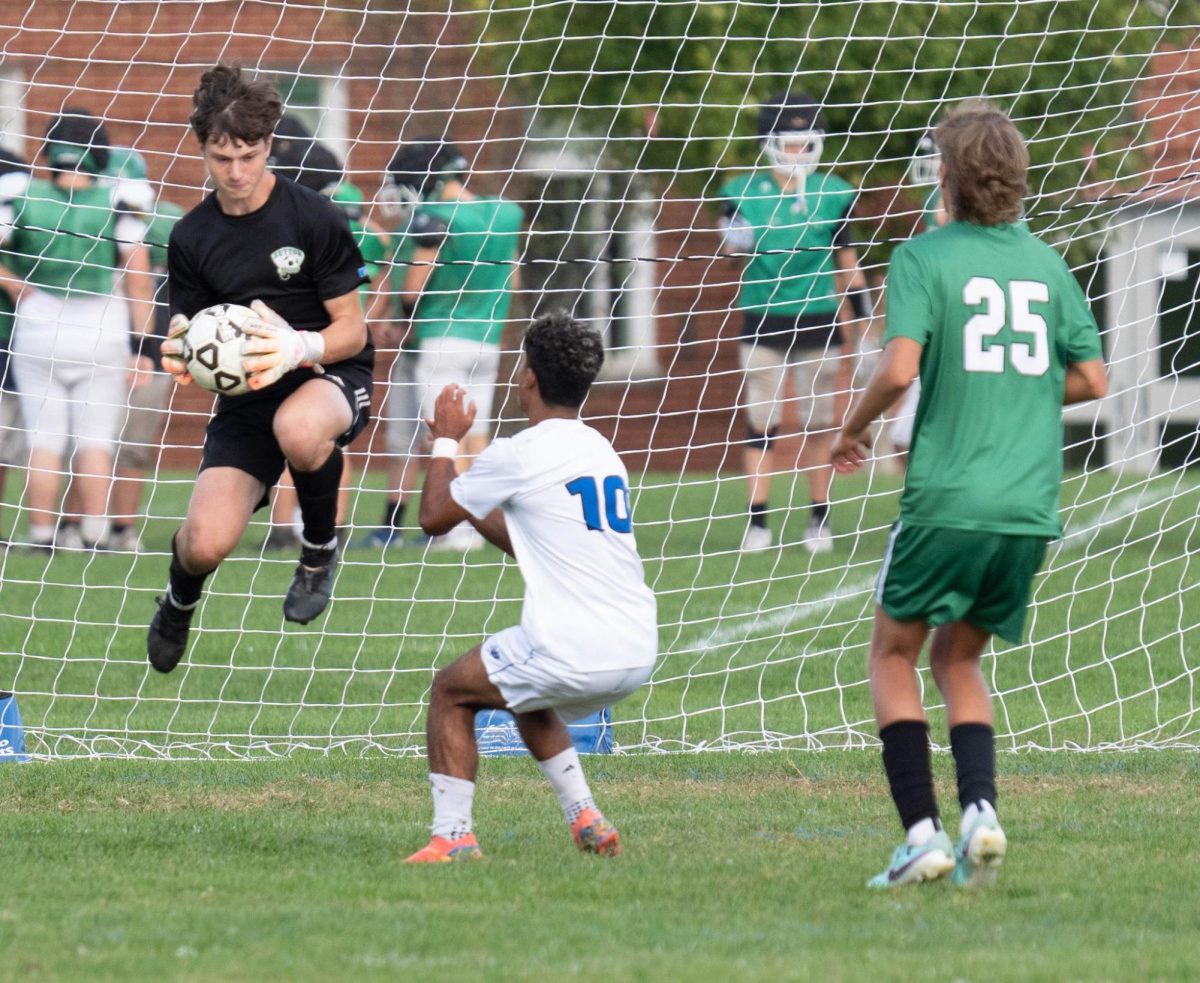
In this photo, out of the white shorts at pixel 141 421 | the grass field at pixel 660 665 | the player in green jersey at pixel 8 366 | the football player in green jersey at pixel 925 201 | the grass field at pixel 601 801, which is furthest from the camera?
the white shorts at pixel 141 421

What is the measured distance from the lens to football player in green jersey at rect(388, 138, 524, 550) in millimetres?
10875

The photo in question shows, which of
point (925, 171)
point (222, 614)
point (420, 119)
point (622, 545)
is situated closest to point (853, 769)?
point (622, 545)

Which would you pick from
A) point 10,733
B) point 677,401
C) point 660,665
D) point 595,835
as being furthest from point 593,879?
point 677,401

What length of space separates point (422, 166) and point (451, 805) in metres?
6.33

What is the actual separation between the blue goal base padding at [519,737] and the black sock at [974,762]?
2.15 m

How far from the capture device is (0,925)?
4191 millimetres

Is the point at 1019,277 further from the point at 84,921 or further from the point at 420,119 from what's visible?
the point at 420,119

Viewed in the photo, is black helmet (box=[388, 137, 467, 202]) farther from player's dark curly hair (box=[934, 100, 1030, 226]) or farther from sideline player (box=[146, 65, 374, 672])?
player's dark curly hair (box=[934, 100, 1030, 226])

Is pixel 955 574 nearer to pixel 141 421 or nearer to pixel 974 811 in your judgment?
pixel 974 811

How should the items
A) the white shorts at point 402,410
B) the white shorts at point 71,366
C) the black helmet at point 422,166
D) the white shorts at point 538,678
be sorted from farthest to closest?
the white shorts at point 402,410
the white shorts at point 71,366
the black helmet at point 422,166
the white shorts at point 538,678

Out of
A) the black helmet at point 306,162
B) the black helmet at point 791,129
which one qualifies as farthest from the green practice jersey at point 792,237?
the black helmet at point 306,162

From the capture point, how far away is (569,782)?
16.6 ft

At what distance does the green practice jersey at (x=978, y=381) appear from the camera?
4555 millimetres

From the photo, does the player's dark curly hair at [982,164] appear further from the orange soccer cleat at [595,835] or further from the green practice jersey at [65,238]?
the green practice jersey at [65,238]
